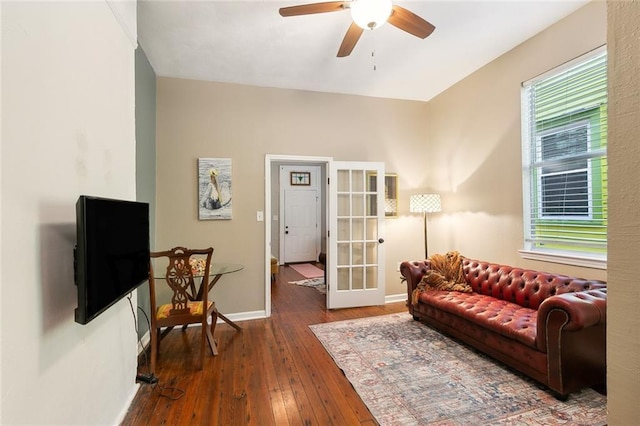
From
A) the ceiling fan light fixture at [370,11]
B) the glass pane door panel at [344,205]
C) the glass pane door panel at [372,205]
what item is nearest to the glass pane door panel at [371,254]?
the glass pane door panel at [372,205]

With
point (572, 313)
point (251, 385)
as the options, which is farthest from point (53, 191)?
point (572, 313)

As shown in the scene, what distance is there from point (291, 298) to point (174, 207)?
7.09ft

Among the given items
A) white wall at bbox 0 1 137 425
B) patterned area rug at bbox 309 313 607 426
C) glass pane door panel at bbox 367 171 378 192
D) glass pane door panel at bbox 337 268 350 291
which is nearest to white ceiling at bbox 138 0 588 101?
white wall at bbox 0 1 137 425

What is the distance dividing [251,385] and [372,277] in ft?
7.72

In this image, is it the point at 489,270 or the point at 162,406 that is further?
the point at 489,270

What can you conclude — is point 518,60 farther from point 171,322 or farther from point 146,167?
point 171,322

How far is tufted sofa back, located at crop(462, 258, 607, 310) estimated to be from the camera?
2.37 m

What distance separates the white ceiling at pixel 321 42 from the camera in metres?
2.37

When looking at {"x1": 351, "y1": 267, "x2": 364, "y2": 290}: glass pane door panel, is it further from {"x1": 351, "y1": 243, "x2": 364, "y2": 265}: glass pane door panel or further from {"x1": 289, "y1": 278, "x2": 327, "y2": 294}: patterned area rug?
{"x1": 289, "y1": 278, "x2": 327, "y2": 294}: patterned area rug

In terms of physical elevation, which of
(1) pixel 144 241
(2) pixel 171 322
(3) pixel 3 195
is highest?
(3) pixel 3 195

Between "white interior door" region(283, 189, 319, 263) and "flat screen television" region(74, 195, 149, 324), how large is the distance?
217 inches

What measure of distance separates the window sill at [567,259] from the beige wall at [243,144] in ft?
5.65

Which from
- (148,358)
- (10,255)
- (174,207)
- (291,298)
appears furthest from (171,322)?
(291,298)

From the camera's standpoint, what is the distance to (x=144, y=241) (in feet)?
6.19
